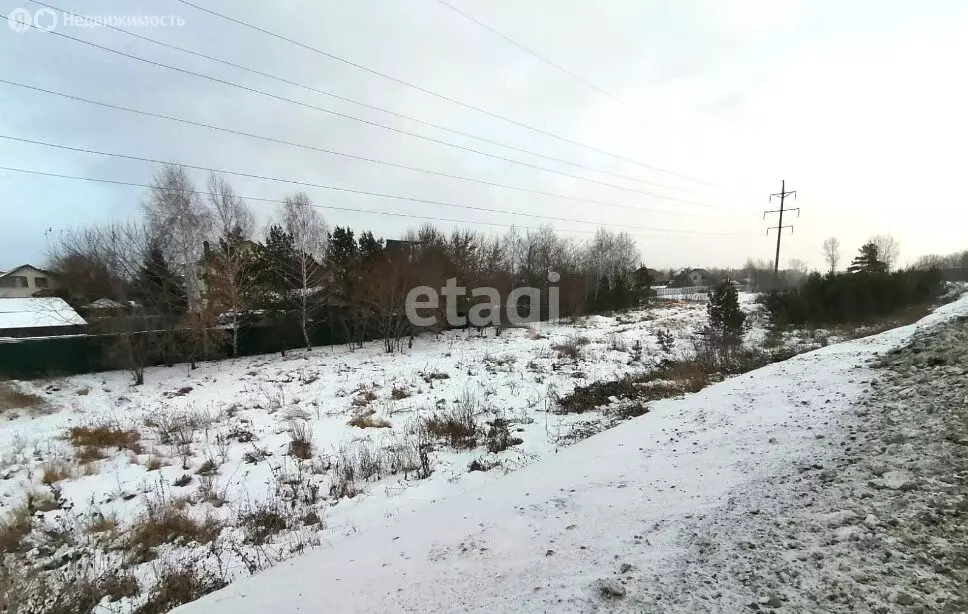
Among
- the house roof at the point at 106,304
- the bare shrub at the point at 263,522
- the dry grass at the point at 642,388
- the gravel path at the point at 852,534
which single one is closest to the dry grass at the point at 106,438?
the bare shrub at the point at 263,522

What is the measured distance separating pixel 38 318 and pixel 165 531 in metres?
20.9

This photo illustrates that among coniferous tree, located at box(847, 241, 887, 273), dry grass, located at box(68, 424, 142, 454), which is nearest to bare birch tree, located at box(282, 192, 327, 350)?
dry grass, located at box(68, 424, 142, 454)

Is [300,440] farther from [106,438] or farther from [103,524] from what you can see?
[106,438]

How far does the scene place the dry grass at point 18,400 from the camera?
38.4 ft

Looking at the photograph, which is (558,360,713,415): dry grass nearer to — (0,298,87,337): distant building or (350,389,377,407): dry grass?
(350,389,377,407): dry grass

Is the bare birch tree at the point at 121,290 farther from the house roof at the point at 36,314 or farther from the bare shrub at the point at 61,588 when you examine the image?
the bare shrub at the point at 61,588

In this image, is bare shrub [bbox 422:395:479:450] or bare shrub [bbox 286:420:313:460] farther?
bare shrub [bbox 286:420:313:460]

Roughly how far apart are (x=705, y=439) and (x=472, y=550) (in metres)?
2.99

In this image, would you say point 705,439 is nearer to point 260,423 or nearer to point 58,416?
point 260,423

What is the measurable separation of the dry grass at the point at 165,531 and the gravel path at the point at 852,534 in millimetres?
4955

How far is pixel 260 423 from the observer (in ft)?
30.2

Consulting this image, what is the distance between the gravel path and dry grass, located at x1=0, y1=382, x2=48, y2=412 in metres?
16.9

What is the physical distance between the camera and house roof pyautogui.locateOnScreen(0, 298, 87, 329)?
1762 centimetres

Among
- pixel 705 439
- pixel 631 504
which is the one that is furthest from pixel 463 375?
pixel 631 504
